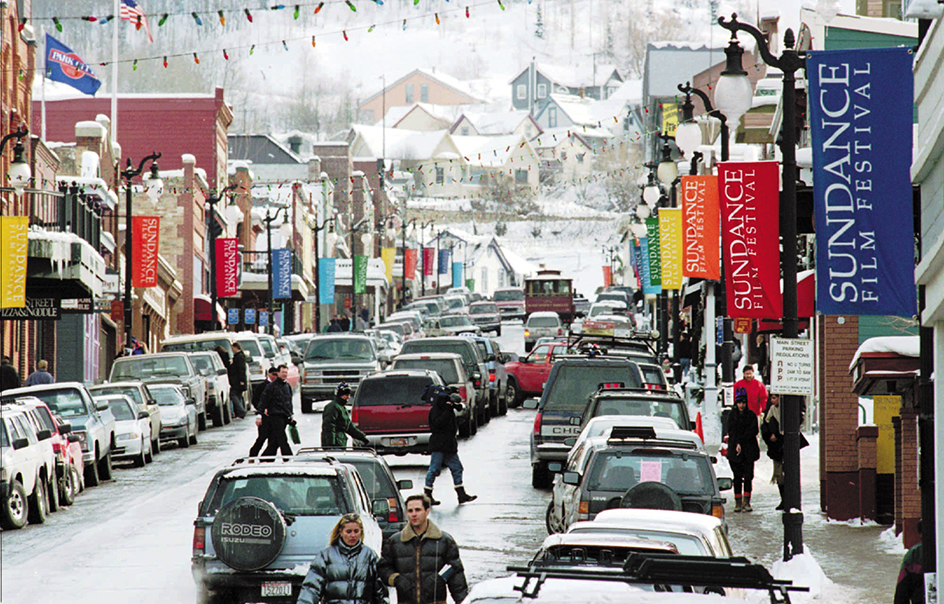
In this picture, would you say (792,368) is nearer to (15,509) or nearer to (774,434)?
(774,434)

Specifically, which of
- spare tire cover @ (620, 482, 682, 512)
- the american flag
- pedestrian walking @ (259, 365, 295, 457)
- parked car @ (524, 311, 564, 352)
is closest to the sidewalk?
spare tire cover @ (620, 482, 682, 512)

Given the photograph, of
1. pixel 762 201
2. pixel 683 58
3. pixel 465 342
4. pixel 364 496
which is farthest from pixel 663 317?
pixel 683 58

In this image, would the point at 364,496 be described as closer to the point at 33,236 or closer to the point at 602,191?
the point at 33,236

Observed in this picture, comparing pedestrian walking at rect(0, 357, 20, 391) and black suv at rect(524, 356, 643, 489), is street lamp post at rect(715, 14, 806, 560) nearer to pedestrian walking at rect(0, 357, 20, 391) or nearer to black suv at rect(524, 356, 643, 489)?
black suv at rect(524, 356, 643, 489)

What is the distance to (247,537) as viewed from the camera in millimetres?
12422

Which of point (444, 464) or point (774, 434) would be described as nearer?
point (444, 464)

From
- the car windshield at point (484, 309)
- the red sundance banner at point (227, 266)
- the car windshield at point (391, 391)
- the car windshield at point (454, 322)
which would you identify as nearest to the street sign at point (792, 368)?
the car windshield at point (391, 391)

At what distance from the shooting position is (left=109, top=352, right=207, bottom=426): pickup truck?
3291 cm

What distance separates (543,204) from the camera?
180750mm

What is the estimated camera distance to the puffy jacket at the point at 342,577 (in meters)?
9.73

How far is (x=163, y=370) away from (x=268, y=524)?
21.3m

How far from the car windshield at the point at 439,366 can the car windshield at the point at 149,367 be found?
19.3 feet

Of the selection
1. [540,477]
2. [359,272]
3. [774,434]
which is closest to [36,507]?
[540,477]

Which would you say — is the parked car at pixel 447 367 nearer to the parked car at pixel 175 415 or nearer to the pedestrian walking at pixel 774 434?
the parked car at pixel 175 415
